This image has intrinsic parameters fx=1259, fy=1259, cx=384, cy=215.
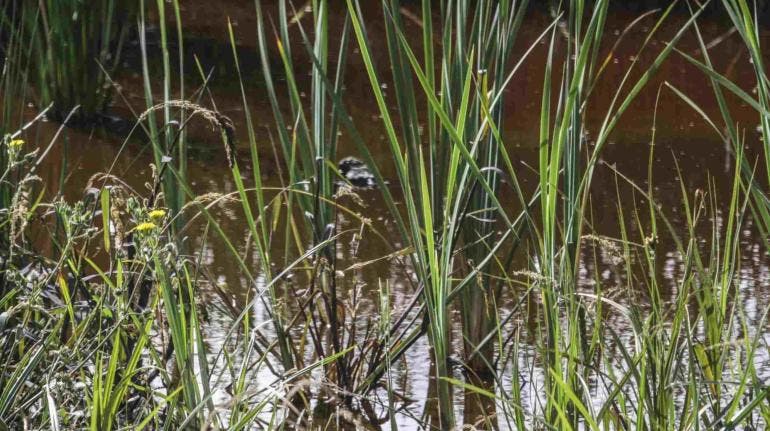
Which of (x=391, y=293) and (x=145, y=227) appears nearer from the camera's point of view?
(x=145, y=227)

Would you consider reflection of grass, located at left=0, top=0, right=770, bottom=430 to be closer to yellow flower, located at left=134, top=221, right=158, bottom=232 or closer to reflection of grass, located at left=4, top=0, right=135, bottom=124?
yellow flower, located at left=134, top=221, right=158, bottom=232

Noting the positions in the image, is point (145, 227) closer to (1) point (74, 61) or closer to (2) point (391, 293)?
(2) point (391, 293)

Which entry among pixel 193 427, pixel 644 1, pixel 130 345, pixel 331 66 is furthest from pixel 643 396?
pixel 644 1

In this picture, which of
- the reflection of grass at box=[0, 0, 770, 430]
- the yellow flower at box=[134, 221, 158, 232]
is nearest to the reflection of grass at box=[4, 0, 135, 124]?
the reflection of grass at box=[0, 0, 770, 430]

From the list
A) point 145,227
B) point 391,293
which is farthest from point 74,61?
point 145,227

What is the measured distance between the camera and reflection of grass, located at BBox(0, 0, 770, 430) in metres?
1.30

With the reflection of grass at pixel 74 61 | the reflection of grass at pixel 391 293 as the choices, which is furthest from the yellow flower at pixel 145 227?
the reflection of grass at pixel 74 61

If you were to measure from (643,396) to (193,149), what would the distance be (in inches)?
74.9

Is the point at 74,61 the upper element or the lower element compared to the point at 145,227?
lower

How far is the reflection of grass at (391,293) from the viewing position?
130 centimetres

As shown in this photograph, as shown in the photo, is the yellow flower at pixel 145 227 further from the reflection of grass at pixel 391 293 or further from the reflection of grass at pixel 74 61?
the reflection of grass at pixel 74 61

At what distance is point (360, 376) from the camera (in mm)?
1748

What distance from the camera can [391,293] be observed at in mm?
2094

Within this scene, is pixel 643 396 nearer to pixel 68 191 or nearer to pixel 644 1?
pixel 68 191
